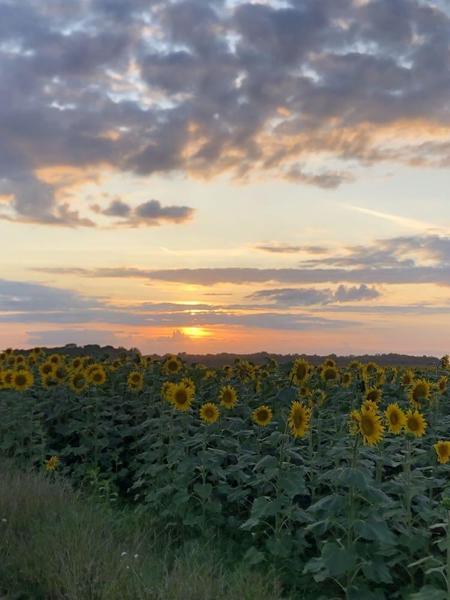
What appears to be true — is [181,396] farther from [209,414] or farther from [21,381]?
[21,381]

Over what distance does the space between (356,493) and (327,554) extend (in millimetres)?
701

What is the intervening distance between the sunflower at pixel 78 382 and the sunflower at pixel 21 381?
0.73 metres

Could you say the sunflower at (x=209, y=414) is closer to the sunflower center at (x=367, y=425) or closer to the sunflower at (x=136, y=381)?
the sunflower center at (x=367, y=425)

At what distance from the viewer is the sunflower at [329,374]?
12.2 meters

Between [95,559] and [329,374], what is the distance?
644 cm

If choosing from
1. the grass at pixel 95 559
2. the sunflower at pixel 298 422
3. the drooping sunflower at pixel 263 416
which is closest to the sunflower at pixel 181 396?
the drooping sunflower at pixel 263 416

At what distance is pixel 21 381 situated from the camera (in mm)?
12656

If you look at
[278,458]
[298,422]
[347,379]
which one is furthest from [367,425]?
[347,379]

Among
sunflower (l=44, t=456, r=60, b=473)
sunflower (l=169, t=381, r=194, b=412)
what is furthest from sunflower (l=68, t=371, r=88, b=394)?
sunflower (l=169, t=381, r=194, b=412)

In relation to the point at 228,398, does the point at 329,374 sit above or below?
above

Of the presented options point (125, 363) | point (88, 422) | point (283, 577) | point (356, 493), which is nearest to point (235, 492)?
point (283, 577)

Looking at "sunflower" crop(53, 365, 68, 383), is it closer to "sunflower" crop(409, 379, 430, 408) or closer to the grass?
the grass

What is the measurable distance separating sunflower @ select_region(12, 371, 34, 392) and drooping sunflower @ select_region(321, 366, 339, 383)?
16.0 feet

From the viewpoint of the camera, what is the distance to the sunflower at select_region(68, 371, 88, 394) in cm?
1287
